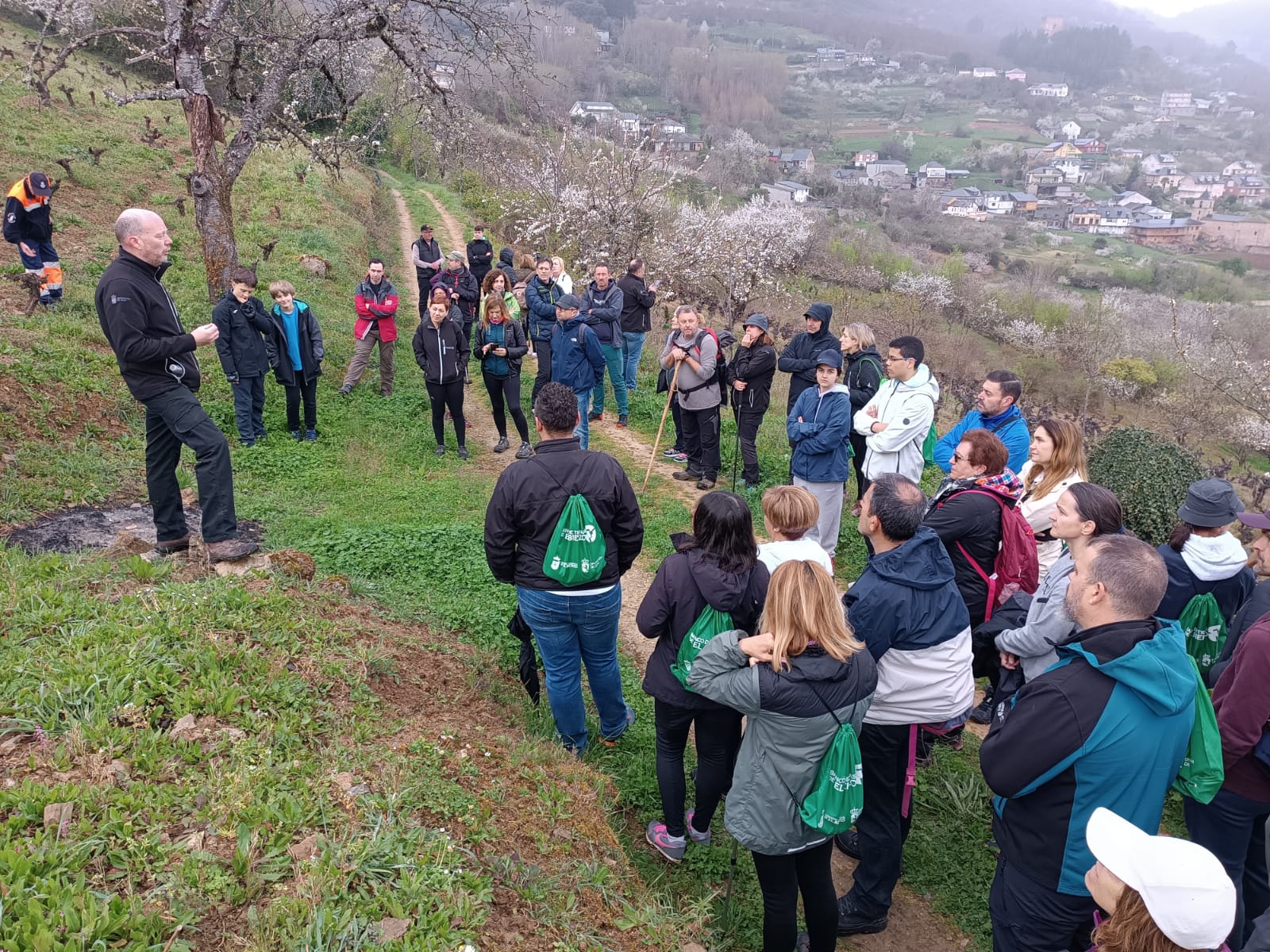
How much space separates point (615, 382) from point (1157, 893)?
30.7 feet

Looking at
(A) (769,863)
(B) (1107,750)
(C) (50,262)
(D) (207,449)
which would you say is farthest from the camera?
(C) (50,262)

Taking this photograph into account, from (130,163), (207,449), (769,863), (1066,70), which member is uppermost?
(1066,70)

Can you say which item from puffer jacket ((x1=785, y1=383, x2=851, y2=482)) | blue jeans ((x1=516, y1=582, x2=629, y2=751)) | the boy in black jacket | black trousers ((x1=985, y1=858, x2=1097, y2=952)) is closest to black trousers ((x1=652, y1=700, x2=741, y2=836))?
blue jeans ((x1=516, y1=582, x2=629, y2=751))

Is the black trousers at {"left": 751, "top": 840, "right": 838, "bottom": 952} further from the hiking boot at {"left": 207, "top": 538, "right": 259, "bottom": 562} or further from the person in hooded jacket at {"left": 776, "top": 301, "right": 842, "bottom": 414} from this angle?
the person in hooded jacket at {"left": 776, "top": 301, "right": 842, "bottom": 414}

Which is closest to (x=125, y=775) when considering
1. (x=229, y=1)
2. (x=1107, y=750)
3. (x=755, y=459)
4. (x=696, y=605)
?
(x=696, y=605)

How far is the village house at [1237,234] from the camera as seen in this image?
6812 cm

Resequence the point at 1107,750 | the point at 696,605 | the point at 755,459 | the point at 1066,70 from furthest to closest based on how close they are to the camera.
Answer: the point at 1066,70 < the point at 755,459 < the point at 696,605 < the point at 1107,750

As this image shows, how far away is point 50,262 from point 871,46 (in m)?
197

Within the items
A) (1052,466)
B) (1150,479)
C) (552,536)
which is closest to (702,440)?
(1052,466)

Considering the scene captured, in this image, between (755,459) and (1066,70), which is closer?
(755,459)

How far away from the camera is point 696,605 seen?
3559 millimetres

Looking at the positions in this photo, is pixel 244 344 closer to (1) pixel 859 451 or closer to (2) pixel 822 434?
(2) pixel 822 434

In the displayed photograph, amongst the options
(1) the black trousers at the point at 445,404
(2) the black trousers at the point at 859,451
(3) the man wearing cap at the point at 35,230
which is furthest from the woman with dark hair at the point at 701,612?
(3) the man wearing cap at the point at 35,230

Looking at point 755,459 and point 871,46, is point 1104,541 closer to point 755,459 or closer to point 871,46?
point 755,459
